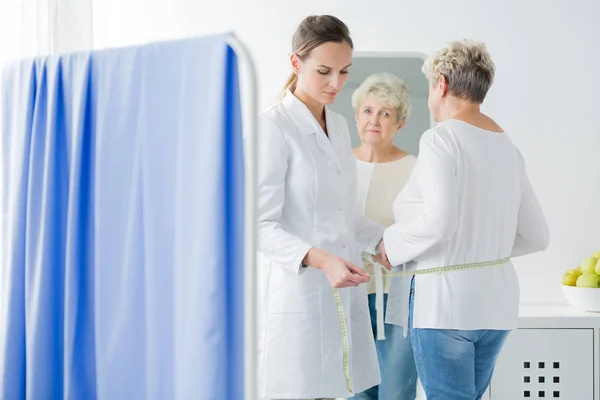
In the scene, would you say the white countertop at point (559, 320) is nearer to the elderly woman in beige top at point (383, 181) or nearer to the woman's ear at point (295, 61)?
the elderly woman in beige top at point (383, 181)

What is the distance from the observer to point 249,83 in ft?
3.84

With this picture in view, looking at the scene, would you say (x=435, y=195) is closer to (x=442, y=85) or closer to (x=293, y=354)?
(x=442, y=85)

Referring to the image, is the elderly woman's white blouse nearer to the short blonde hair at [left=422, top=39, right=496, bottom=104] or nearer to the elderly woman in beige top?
the short blonde hair at [left=422, top=39, right=496, bottom=104]

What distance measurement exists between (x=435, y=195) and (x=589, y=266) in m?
1.34

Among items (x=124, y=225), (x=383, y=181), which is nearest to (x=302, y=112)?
(x=124, y=225)

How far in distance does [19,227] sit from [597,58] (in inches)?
98.1

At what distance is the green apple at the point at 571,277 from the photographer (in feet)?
9.58

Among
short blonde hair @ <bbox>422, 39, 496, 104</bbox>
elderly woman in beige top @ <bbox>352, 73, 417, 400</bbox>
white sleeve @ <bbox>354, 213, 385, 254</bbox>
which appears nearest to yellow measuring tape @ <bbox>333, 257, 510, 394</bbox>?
white sleeve @ <bbox>354, 213, 385, 254</bbox>

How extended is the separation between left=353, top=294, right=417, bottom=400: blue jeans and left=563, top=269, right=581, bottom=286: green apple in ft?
2.99

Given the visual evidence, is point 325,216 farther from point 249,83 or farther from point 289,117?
point 249,83

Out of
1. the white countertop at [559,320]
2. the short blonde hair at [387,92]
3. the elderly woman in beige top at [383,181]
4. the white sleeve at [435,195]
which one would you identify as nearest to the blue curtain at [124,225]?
the white sleeve at [435,195]

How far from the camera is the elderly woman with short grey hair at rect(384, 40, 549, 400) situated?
184cm

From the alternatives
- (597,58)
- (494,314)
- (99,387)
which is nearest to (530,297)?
(597,58)

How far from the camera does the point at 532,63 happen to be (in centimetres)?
307
